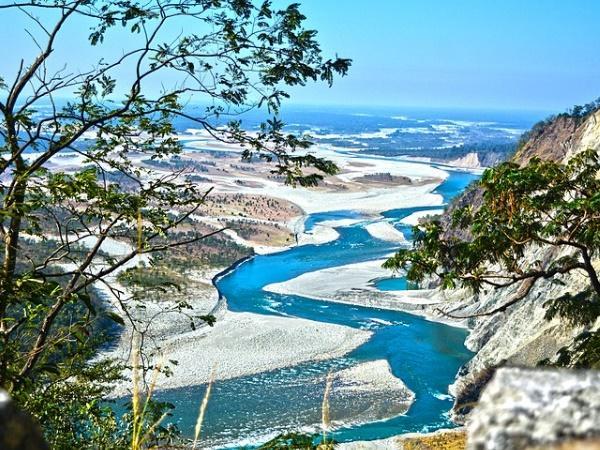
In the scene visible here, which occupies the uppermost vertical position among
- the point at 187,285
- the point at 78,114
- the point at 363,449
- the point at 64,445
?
the point at 78,114

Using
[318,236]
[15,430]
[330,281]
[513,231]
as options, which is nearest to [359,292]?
[330,281]

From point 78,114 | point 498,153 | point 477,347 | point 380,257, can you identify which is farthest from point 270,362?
point 498,153

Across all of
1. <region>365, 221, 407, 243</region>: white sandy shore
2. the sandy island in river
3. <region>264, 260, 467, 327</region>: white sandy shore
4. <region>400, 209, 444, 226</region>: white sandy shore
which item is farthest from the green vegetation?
<region>400, 209, 444, 226</region>: white sandy shore

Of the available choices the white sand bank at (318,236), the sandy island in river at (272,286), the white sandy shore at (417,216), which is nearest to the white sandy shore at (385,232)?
the sandy island in river at (272,286)

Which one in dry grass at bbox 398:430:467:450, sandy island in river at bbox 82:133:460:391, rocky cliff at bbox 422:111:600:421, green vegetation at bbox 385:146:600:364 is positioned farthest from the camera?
sandy island in river at bbox 82:133:460:391

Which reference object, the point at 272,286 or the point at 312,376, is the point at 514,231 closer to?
the point at 312,376

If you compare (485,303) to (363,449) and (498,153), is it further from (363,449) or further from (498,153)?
(498,153)

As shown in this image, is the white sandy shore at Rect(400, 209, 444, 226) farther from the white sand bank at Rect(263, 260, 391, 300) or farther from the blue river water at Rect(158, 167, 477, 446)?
the white sand bank at Rect(263, 260, 391, 300)
